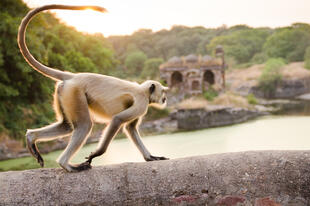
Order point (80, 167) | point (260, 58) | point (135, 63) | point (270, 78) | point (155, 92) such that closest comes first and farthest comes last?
point (80, 167) → point (155, 92) → point (270, 78) → point (135, 63) → point (260, 58)

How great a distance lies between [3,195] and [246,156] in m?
1.97

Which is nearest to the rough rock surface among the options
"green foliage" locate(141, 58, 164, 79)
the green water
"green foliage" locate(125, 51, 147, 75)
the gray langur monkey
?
the gray langur monkey

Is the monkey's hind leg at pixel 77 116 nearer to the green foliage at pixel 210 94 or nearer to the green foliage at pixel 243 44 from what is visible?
the green foliage at pixel 210 94

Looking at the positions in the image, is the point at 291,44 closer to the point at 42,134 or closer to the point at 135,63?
the point at 135,63

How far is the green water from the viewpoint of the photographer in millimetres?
13778

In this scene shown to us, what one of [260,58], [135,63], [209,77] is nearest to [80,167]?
[209,77]

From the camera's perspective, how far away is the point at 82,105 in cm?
283

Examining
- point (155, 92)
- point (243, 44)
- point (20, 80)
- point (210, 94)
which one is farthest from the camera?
point (243, 44)

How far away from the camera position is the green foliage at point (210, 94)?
90.3ft

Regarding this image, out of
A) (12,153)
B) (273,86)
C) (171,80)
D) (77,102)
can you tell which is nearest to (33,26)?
(12,153)

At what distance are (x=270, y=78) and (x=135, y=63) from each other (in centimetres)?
1747

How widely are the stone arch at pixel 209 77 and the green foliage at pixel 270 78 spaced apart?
734 cm

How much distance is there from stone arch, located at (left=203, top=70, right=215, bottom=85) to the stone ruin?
0.54 metres

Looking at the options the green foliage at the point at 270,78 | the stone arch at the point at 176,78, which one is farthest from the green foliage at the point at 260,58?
the stone arch at the point at 176,78
